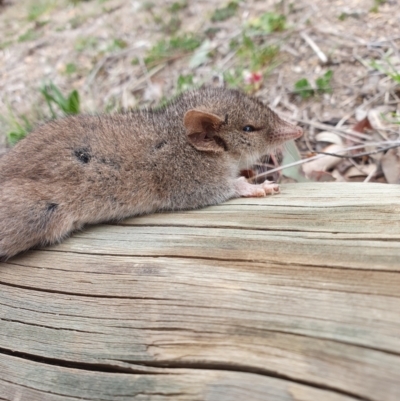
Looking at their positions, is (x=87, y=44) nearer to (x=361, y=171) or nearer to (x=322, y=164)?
(x=322, y=164)

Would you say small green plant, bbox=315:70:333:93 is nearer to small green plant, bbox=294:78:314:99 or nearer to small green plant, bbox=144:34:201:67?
small green plant, bbox=294:78:314:99

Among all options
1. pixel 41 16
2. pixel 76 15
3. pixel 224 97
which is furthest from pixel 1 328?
pixel 41 16

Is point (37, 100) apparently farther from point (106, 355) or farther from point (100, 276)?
point (106, 355)

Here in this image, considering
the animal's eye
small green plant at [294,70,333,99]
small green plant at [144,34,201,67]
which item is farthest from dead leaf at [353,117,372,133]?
small green plant at [144,34,201,67]

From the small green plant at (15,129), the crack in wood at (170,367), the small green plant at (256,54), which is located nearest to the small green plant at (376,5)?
the small green plant at (256,54)

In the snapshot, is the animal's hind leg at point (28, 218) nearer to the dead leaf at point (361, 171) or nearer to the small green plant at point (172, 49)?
the dead leaf at point (361, 171)

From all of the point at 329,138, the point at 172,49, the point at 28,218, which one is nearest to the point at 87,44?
the point at 172,49
